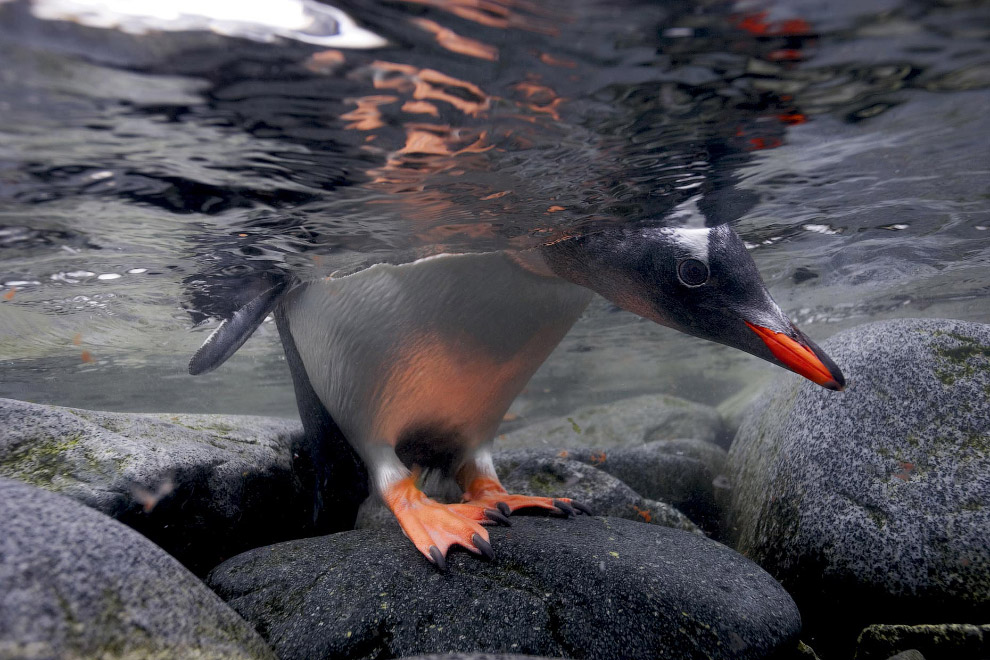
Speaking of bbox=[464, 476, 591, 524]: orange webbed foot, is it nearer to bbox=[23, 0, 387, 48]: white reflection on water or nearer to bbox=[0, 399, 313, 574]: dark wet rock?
bbox=[0, 399, 313, 574]: dark wet rock

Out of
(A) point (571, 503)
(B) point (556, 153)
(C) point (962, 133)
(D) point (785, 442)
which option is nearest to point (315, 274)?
(B) point (556, 153)

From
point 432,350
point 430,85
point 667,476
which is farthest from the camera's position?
point 667,476

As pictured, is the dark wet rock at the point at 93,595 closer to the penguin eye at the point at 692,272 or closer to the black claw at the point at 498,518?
the black claw at the point at 498,518

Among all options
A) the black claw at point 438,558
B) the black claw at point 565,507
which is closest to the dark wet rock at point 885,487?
the black claw at point 565,507

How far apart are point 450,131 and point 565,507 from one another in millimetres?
2188

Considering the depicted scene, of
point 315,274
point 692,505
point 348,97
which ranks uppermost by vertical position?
point 348,97

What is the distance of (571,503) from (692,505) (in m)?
1.97

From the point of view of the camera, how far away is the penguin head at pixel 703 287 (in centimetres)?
247

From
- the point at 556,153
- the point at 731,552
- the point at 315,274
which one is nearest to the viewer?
the point at 731,552

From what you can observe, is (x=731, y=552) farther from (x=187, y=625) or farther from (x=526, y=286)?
(x=187, y=625)

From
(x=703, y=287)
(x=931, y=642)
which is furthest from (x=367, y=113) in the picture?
(x=931, y=642)

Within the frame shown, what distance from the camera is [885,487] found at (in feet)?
9.24

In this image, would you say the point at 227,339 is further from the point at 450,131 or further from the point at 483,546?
the point at 483,546

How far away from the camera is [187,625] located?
155 cm
